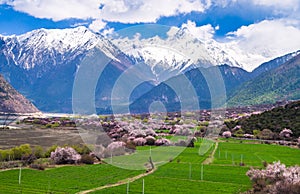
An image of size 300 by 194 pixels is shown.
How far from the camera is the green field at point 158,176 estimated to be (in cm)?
2359

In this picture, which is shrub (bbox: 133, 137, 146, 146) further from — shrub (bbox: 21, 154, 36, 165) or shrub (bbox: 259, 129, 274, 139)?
shrub (bbox: 259, 129, 274, 139)

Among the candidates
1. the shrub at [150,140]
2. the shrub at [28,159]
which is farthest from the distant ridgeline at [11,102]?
the shrub at [28,159]

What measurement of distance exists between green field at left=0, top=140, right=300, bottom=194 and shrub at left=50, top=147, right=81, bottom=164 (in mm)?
2196

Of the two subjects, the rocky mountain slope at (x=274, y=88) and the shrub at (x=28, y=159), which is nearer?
the shrub at (x=28, y=159)

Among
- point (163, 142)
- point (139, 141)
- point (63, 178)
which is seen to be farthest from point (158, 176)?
point (139, 141)

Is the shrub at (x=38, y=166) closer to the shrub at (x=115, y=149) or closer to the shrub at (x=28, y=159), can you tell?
the shrub at (x=28, y=159)

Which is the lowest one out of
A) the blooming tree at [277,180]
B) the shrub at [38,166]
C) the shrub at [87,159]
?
the shrub at [38,166]

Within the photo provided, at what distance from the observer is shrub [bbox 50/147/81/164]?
113 ft

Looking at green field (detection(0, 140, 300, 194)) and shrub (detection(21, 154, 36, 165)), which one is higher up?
shrub (detection(21, 154, 36, 165))

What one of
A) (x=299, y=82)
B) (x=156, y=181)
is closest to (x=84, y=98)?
(x=156, y=181)

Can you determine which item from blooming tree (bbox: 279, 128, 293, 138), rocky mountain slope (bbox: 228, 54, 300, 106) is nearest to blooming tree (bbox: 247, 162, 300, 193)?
blooming tree (bbox: 279, 128, 293, 138)

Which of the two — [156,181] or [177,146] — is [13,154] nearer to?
[156,181]

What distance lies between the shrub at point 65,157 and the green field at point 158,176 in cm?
220

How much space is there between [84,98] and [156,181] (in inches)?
312
